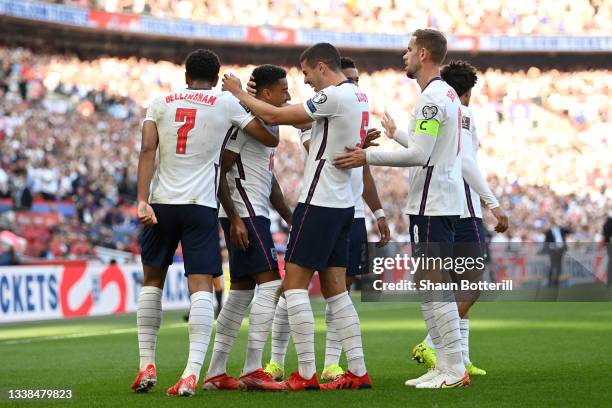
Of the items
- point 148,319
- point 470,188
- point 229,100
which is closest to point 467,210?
point 470,188

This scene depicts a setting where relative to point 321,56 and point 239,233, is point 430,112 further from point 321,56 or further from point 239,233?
point 239,233

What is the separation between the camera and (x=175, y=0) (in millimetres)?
42375

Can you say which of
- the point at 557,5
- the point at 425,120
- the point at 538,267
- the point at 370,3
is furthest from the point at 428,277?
the point at 557,5

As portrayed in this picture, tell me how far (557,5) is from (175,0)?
58.2 ft

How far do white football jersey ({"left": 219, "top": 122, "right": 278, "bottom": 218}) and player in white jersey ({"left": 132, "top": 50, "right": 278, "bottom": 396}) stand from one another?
31 cm

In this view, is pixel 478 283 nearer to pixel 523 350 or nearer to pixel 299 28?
pixel 523 350

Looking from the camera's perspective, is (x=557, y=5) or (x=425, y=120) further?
(x=557, y=5)

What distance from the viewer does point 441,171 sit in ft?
25.1

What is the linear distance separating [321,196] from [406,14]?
41156 millimetres

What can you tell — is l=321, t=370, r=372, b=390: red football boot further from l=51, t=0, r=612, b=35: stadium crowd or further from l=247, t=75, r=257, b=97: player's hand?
l=51, t=0, r=612, b=35: stadium crowd

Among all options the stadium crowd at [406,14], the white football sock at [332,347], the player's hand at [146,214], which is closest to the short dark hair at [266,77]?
the player's hand at [146,214]

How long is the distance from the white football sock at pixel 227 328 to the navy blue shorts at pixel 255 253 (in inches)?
8.3

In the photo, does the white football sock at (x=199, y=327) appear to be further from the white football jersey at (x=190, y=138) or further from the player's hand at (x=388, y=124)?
the player's hand at (x=388, y=124)

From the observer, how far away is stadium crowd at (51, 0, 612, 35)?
4353 cm
